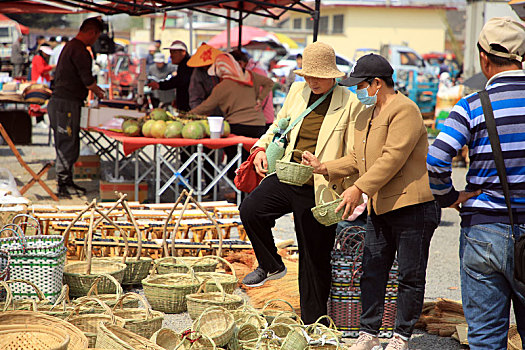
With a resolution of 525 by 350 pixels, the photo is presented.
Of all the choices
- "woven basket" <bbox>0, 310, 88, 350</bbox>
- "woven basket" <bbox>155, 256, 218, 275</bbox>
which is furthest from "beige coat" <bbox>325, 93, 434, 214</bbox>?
"woven basket" <bbox>155, 256, 218, 275</bbox>

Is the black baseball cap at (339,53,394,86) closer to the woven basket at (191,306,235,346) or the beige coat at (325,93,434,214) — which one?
the beige coat at (325,93,434,214)

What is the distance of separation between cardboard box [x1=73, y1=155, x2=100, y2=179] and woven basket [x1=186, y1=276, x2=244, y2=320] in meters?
6.01

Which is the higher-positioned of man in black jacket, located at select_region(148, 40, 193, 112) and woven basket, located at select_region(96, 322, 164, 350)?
man in black jacket, located at select_region(148, 40, 193, 112)

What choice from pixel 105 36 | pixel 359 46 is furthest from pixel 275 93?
pixel 359 46

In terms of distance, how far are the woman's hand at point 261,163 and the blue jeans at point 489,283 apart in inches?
62.9

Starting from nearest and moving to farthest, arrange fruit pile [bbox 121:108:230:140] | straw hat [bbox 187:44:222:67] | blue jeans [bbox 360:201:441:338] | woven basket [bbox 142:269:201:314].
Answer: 1. blue jeans [bbox 360:201:441:338]
2. woven basket [bbox 142:269:201:314]
3. fruit pile [bbox 121:108:230:140]
4. straw hat [bbox 187:44:222:67]

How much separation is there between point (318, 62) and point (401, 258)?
1.25m

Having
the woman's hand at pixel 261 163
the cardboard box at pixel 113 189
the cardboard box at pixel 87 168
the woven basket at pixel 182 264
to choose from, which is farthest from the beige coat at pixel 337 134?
the cardboard box at pixel 87 168

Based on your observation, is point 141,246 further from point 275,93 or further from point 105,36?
point 275,93

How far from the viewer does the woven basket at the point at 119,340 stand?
329 centimetres

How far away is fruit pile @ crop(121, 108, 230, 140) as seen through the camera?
777 centimetres

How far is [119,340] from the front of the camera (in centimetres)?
322

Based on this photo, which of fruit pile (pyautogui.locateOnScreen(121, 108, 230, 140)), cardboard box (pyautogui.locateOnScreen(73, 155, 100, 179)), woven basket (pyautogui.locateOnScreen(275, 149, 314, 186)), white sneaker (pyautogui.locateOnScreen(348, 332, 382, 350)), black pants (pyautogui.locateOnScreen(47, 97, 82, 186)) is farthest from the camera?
cardboard box (pyautogui.locateOnScreen(73, 155, 100, 179))

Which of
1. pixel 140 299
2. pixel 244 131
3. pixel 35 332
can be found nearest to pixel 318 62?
pixel 140 299
